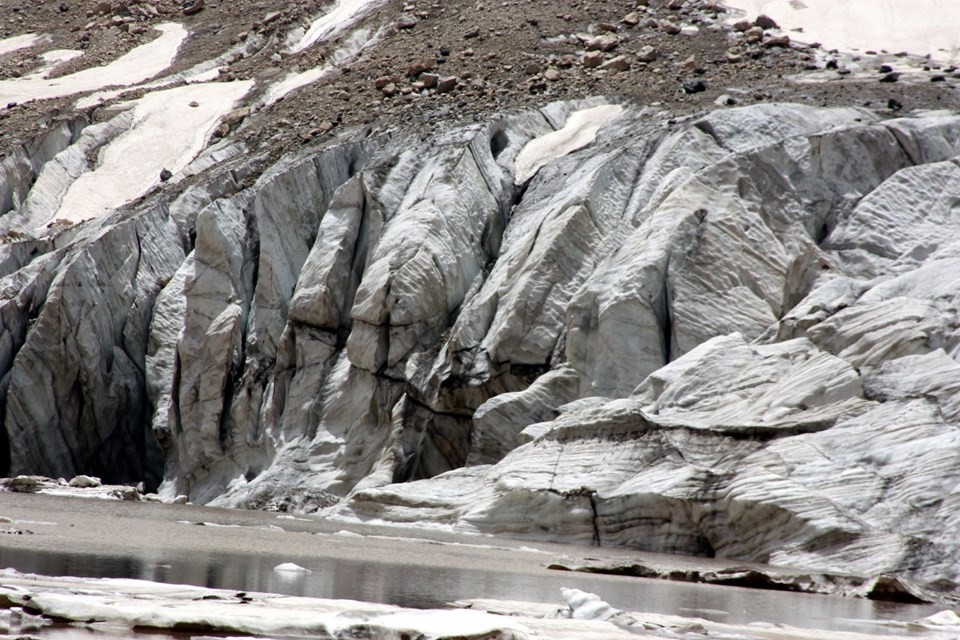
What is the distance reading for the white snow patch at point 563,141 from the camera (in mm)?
28744

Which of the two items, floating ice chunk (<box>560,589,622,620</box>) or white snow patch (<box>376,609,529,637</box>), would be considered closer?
white snow patch (<box>376,609,529,637</box>)

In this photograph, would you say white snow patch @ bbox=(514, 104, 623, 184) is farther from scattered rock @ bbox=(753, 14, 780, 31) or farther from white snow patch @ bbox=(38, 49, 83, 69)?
white snow patch @ bbox=(38, 49, 83, 69)

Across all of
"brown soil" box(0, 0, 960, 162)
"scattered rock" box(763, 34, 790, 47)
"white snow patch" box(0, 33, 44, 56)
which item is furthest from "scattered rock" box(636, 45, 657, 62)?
"white snow patch" box(0, 33, 44, 56)

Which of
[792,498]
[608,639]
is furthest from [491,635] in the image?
[792,498]

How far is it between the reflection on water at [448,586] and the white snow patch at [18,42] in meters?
44.0

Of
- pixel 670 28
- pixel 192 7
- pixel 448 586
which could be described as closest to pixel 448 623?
pixel 448 586

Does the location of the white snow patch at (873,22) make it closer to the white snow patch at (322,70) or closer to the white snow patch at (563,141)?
the white snow patch at (563,141)

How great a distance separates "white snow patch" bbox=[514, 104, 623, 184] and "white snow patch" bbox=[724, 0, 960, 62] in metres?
8.33

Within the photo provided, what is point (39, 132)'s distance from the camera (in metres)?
38.7

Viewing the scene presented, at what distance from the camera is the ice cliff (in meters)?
15.7

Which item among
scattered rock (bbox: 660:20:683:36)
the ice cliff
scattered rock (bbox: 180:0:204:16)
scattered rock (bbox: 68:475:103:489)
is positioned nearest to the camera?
the ice cliff

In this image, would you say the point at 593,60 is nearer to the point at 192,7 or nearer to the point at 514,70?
the point at 514,70

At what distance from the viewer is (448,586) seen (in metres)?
9.55

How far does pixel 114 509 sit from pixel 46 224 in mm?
19049
